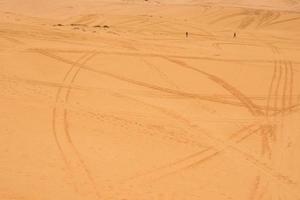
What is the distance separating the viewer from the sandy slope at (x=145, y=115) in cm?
692

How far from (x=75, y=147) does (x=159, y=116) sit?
7.27ft

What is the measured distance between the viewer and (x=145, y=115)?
908 cm

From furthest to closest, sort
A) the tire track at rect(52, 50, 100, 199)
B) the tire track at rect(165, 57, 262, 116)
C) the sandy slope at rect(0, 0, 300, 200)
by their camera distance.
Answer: the tire track at rect(165, 57, 262, 116), the sandy slope at rect(0, 0, 300, 200), the tire track at rect(52, 50, 100, 199)

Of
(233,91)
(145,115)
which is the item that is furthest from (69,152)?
(233,91)

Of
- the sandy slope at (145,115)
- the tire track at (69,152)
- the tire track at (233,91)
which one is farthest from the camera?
the tire track at (233,91)

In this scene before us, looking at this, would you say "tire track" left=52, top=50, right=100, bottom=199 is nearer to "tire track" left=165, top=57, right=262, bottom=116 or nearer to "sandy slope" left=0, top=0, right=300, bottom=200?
"sandy slope" left=0, top=0, right=300, bottom=200

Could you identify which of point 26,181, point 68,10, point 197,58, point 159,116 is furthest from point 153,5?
point 26,181

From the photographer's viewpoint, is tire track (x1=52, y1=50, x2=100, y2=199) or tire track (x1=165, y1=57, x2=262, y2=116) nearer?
tire track (x1=52, y1=50, x2=100, y2=199)

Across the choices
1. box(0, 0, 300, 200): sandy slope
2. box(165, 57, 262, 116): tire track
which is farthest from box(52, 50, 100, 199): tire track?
box(165, 57, 262, 116): tire track

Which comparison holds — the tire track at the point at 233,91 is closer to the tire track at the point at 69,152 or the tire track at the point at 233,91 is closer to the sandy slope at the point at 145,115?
the sandy slope at the point at 145,115

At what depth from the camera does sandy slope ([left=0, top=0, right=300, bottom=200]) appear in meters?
6.92

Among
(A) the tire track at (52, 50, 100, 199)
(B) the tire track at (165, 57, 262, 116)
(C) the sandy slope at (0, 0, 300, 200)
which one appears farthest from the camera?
(B) the tire track at (165, 57, 262, 116)

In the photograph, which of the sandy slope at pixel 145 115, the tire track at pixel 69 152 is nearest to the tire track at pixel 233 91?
the sandy slope at pixel 145 115

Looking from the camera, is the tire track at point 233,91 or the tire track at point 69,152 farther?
the tire track at point 233,91
